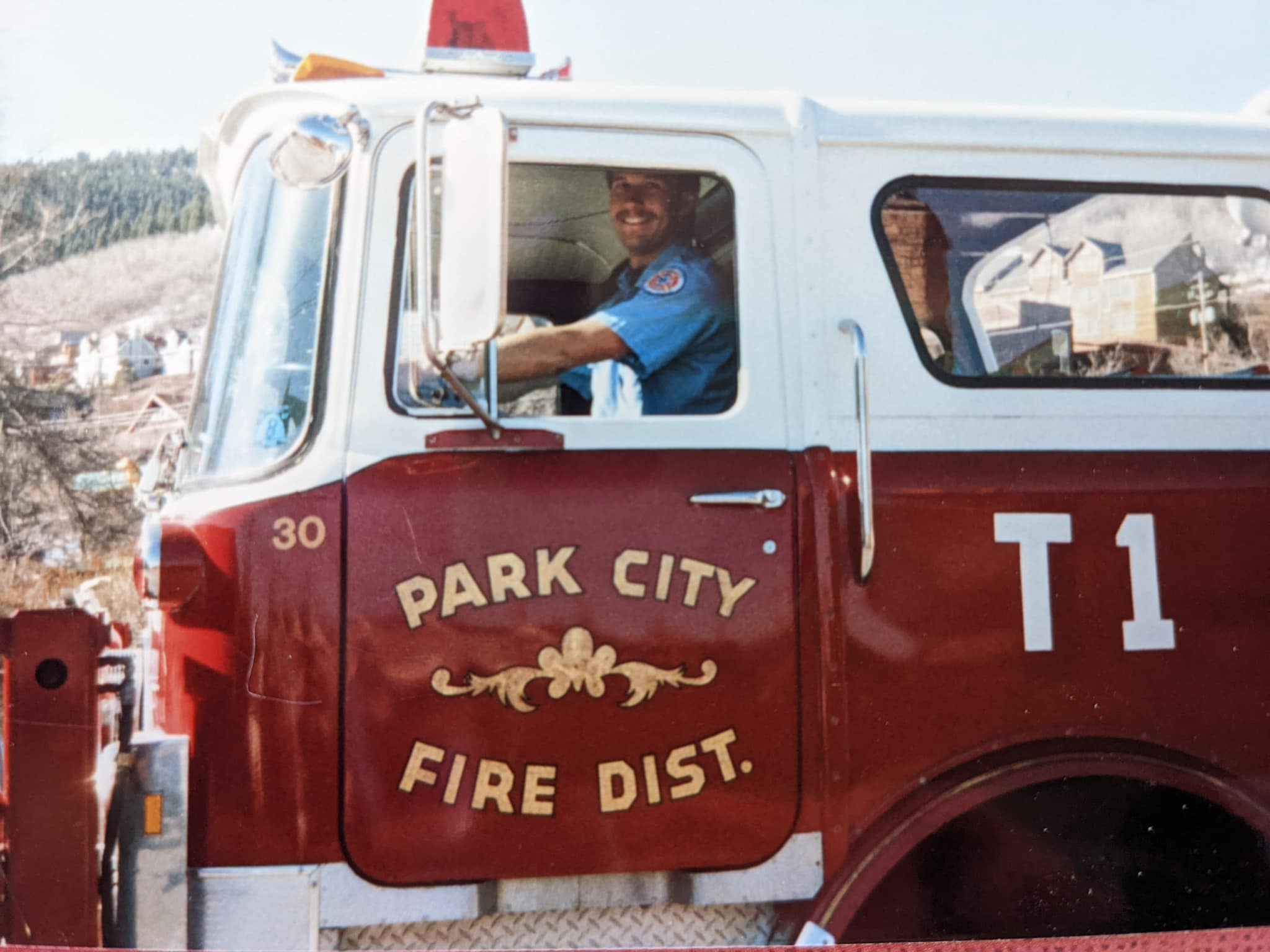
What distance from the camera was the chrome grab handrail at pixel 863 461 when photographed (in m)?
2.09

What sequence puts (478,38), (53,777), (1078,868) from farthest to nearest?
(478,38), (1078,868), (53,777)

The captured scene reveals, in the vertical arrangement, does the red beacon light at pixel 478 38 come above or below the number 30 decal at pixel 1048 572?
above

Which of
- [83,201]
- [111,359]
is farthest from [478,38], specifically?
[111,359]

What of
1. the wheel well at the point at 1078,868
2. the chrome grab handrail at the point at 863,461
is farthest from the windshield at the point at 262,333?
the wheel well at the point at 1078,868

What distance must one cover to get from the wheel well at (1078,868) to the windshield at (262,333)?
144 cm

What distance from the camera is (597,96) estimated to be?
217 cm

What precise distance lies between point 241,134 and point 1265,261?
217 centimetres

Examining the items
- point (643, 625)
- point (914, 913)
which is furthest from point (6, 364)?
point (914, 913)

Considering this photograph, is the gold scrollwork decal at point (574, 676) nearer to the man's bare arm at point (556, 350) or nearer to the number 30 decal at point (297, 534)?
the number 30 decal at point (297, 534)

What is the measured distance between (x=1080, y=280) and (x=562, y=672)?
1371 mm

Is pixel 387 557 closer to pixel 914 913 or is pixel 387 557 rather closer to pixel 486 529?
pixel 486 529

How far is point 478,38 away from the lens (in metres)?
2.41

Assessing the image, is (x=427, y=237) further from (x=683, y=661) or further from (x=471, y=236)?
(x=683, y=661)

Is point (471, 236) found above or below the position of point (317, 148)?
below
